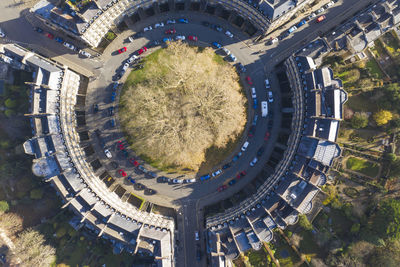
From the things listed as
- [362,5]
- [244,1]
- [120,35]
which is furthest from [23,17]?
[362,5]

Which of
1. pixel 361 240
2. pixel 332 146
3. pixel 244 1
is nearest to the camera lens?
pixel 332 146

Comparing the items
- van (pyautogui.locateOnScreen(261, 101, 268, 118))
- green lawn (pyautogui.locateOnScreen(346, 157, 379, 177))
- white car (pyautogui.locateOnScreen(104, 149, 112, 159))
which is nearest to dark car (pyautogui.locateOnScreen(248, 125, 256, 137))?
van (pyautogui.locateOnScreen(261, 101, 268, 118))

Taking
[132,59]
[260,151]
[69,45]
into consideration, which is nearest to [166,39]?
[132,59]

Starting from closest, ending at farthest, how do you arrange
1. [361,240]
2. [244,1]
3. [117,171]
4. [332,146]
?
[332,146] → [244,1] → [361,240] → [117,171]

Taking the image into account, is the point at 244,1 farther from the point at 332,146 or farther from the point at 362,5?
the point at 332,146

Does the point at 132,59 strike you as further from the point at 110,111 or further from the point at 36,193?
the point at 36,193
